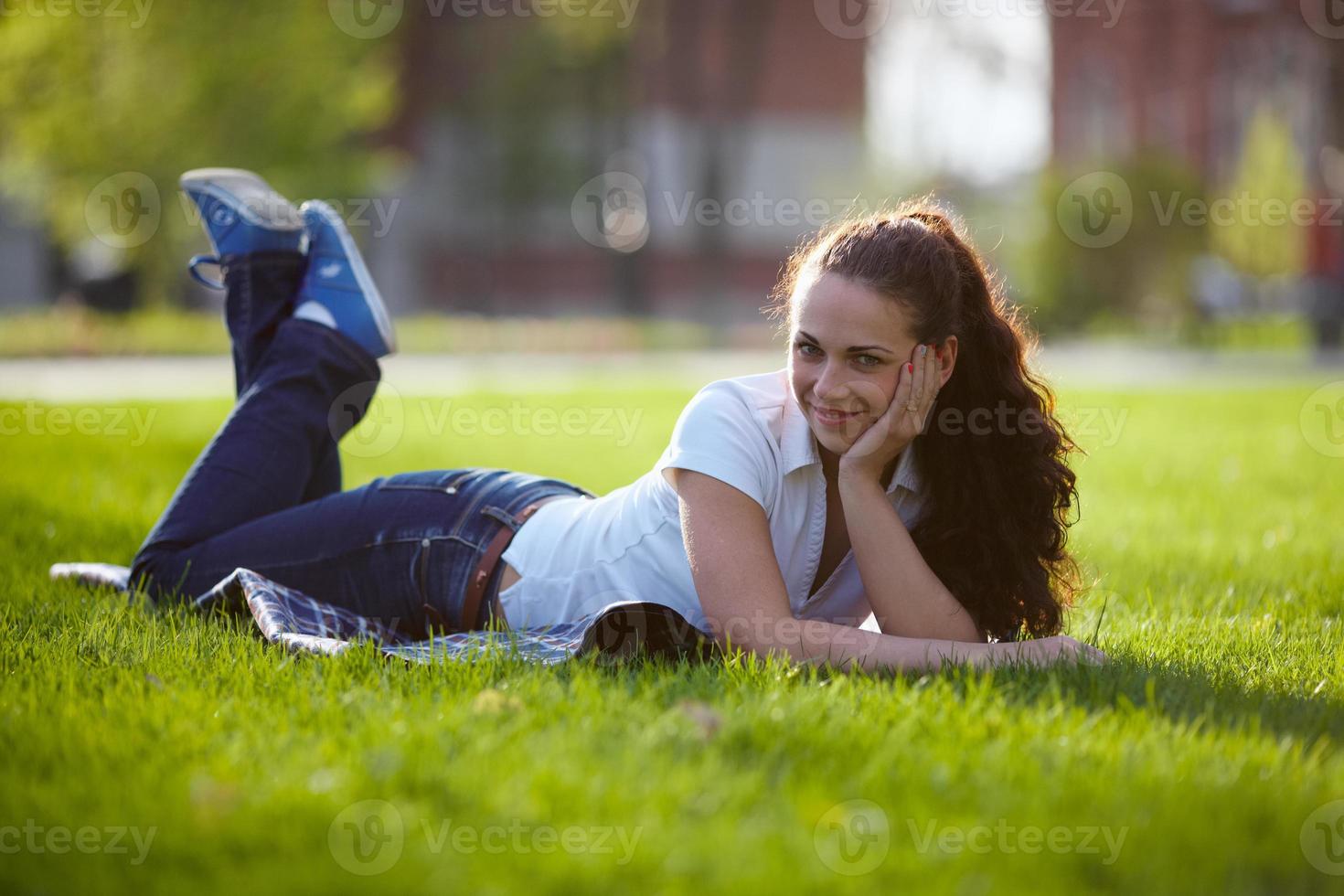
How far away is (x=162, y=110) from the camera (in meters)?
18.9

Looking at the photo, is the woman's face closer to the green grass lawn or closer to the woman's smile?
the woman's smile

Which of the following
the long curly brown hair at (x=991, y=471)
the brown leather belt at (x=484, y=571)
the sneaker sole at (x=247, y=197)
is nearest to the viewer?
the long curly brown hair at (x=991, y=471)

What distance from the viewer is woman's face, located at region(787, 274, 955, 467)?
123 inches

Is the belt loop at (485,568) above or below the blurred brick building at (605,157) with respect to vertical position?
below

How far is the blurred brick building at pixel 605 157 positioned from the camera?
3366 cm

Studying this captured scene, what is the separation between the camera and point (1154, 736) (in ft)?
8.59

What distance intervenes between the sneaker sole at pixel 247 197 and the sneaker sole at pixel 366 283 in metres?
0.13

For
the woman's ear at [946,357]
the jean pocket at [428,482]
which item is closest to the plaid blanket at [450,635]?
the jean pocket at [428,482]

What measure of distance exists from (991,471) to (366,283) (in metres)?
2.40

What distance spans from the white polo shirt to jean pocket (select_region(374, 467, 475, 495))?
32 centimetres

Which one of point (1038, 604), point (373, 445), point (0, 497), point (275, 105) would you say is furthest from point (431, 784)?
point (275, 105)

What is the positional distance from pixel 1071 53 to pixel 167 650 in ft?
123

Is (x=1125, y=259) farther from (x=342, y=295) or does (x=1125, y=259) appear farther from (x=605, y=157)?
(x=342, y=295)

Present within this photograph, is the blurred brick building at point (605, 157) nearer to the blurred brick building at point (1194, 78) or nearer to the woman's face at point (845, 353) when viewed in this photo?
the blurred brick building at point (1194, 78)
